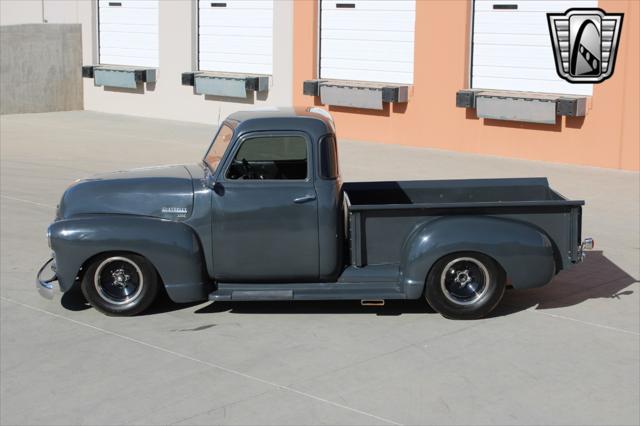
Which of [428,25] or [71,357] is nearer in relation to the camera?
[71,357]

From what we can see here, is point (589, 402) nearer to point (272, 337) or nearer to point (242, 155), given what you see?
point (272, 337)

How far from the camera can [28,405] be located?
657 centimetres

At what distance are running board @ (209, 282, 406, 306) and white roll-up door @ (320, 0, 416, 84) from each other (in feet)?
35.1

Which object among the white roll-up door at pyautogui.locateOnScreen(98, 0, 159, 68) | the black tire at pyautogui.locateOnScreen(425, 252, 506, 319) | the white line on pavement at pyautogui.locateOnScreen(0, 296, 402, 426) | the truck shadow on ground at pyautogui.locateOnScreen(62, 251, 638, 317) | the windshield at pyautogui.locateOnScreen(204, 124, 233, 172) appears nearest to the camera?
the white line on pavement at pyautogui.locateOnScreen(0, 296, 402, 426)

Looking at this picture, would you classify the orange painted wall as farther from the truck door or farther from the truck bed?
the truck door

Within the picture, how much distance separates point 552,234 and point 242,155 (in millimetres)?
2568

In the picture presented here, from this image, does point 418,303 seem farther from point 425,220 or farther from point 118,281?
point 118,281

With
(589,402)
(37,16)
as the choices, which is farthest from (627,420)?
(37,16)

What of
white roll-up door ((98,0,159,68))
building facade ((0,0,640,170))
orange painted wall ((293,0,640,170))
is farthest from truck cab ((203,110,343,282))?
white roll-up door ((98,0,159,68))

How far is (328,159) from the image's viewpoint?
8328 mm

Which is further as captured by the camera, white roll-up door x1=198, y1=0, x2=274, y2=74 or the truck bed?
white roll-up door x1=198, y1=0, x2=274, y2=74

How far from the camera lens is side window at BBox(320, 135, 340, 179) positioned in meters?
8.29

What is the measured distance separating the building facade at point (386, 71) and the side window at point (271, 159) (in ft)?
26.4

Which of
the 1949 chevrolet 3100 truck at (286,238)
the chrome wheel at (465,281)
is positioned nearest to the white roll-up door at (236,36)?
the 1949 chevrolet 3100 truck at (286,238)
